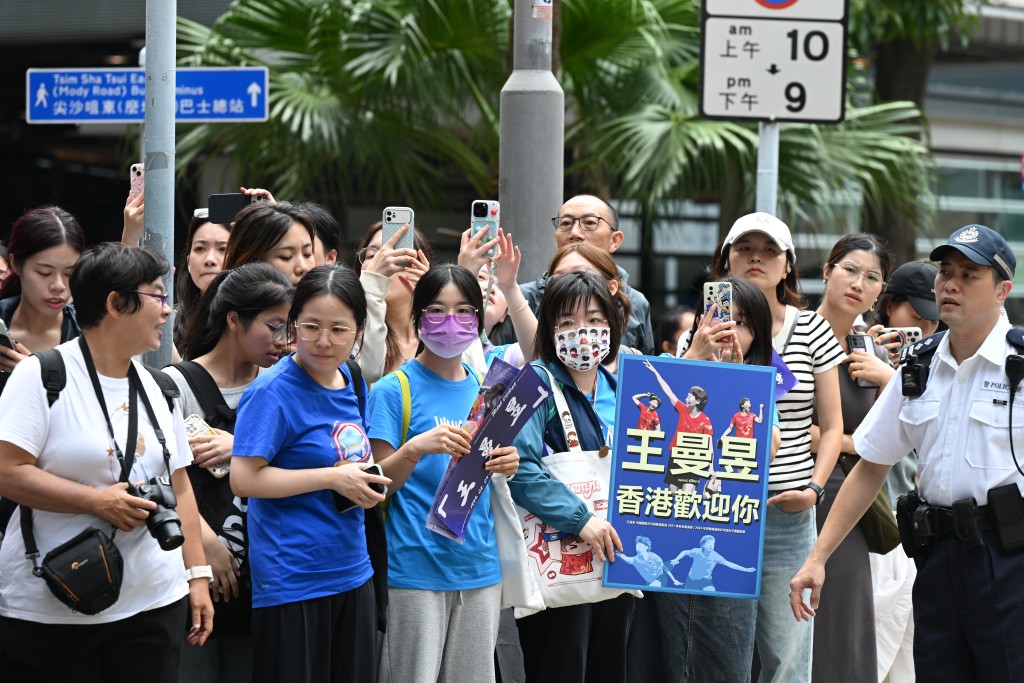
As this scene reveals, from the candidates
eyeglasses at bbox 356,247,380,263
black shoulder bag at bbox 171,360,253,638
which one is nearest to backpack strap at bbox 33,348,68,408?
black shoulder bag at bbox 171,360,253,638

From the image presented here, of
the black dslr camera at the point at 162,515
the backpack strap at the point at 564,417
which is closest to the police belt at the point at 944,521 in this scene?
the backpack strap at the point at 564,417

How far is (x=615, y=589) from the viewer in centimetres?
439

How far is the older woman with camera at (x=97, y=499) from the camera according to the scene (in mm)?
3379

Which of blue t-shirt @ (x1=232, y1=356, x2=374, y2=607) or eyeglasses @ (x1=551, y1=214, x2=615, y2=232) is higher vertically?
eyeglasses @ (x1=551, y1=214, x2=615, y2=232)

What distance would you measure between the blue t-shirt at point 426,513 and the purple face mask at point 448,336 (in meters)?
0.10

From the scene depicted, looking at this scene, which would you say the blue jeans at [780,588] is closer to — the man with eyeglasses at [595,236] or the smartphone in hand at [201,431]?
the man with eyeglasses at [595,236]

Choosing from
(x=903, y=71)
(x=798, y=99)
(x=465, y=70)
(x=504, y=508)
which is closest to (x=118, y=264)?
(x=504, y=508)

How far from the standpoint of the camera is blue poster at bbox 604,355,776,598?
14.5ft

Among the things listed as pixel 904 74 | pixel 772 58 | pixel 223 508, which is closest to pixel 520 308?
pixel 223 508

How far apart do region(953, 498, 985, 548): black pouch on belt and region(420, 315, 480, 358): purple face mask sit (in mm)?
1638

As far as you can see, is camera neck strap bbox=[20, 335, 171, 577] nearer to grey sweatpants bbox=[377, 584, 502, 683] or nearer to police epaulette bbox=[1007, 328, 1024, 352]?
grey sweatpants bbox=[377, 584, 502, 683]

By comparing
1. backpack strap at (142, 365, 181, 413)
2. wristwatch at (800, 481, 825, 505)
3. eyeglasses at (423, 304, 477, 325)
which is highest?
eyeglasses at (423, 304, 477, 325)

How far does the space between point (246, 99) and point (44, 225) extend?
3.32 metres

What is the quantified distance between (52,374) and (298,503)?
83cm
